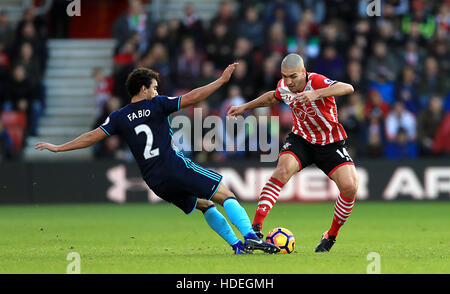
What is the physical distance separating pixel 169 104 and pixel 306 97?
1.46m

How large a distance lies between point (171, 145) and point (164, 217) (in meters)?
6.45

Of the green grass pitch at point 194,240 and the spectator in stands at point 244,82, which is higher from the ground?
the spectator in stands at point 244,82

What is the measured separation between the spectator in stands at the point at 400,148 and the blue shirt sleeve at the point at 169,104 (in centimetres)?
1021

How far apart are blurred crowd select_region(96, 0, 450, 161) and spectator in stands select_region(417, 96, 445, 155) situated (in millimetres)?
21

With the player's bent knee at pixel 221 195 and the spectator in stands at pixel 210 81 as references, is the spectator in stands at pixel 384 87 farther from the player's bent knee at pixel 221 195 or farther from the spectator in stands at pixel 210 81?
the player's bent knee at pixel 221 195

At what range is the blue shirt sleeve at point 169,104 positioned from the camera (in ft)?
30.9

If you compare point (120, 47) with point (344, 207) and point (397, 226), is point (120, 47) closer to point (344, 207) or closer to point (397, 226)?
point (397, 226)

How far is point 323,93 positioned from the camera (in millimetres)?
9586

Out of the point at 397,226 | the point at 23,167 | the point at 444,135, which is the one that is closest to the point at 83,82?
the point at 23,167

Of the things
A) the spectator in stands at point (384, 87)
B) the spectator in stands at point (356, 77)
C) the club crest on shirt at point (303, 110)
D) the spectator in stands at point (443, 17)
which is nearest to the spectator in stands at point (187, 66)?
the spectator in stands at point (356, 77)

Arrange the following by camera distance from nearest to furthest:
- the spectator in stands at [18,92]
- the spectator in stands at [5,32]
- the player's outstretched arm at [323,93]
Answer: the player's outstretched arm at [323,93]
the spectator in stands at [18,92]
the spectator in stands at [5,32]

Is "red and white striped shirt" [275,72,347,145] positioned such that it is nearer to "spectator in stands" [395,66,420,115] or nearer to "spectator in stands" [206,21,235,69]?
"spectator in stands" [395,66,420,115]

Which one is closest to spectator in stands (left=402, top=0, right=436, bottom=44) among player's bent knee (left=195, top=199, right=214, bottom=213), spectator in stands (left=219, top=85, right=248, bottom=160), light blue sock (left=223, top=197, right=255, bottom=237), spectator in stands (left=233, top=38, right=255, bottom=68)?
spectator in stands (left=233, top=38, right=255, bottom=68)

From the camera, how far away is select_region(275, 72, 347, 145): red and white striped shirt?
10.2 meters
